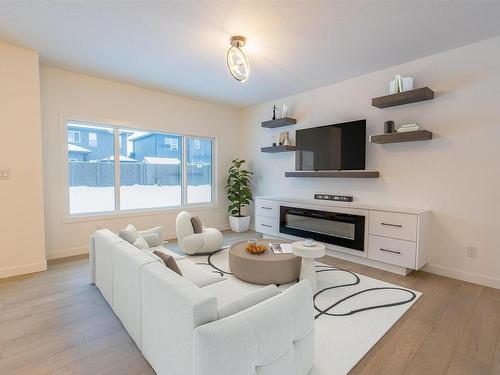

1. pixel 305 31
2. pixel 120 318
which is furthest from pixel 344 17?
pixel 120 318

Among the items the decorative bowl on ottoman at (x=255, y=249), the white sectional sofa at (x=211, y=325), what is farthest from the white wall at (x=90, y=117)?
the white sectional sofa at (x=211, y=325)

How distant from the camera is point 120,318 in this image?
2.15 metres

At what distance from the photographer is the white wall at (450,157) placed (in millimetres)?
2918

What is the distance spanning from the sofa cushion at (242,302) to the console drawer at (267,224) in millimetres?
3217

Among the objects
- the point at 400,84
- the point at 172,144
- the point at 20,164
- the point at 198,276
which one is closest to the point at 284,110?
the point at 400,84

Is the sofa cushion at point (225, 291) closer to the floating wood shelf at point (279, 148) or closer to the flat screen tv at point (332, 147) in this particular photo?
the flat screen tv at point (332, 147)

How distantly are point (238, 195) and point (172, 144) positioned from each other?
174cm

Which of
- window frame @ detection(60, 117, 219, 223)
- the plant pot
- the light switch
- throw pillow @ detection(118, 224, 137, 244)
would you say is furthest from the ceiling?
the plant pot

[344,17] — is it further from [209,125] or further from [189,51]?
[209,125]

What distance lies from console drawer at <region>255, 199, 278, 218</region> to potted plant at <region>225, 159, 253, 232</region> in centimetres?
63

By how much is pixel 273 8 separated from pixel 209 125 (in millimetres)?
3427

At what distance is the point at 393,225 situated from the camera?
323 centimetres

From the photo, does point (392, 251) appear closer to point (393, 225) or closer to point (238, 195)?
point (393, 225)

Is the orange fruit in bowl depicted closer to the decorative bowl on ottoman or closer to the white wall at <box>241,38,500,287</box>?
the decorative bowl on ottoman
